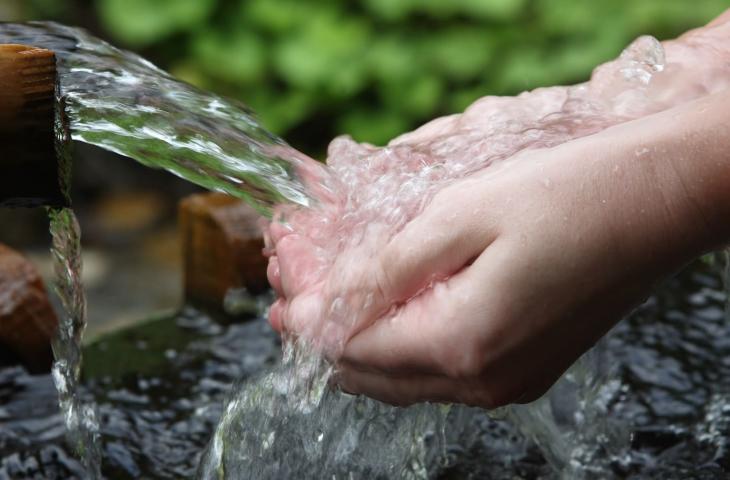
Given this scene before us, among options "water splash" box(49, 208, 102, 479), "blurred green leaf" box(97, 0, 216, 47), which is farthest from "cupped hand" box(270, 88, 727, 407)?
"blurred green leaf" box(97, 0, 216, 47)

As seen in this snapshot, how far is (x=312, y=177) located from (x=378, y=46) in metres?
3.47

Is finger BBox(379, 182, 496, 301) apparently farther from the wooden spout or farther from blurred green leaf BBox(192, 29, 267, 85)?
blurred green leaf BBox(192, 29, 267, 85)

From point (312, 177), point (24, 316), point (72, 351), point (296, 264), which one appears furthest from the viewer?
point (24, 316)

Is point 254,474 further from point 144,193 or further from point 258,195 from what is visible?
point 144,193

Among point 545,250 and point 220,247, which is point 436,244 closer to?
point 545,250

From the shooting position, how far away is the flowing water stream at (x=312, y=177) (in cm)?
166

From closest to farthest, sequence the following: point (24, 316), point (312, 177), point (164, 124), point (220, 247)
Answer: point (164, 124), point (312, 177), point (24, 316), point (220, 247)

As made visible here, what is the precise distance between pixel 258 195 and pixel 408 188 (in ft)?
0.99

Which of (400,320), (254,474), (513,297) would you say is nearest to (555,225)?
(513,297)

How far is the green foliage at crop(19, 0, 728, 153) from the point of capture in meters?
5.02

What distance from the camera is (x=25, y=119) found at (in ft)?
4.56

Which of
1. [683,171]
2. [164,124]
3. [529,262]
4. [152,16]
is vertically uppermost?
[683,171]

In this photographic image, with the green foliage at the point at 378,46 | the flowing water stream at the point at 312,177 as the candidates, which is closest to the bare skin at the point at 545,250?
the flowing water stream at the point at 312,177

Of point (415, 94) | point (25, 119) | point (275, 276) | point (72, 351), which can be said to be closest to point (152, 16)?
point (415, 94)
